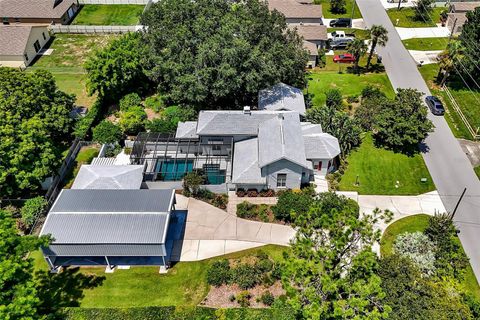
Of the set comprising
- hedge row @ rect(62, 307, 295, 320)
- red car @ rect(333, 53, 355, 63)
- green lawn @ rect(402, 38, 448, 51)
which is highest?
green lawn @ rect(402, 38, 448, 51)

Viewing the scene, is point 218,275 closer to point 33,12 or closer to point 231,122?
point 231,122

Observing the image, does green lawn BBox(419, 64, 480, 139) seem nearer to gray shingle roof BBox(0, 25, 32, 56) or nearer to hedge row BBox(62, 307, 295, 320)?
hedge row BBox(62, 307, 295, 320)

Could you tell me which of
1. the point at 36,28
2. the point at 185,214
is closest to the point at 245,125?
the point at 185,214

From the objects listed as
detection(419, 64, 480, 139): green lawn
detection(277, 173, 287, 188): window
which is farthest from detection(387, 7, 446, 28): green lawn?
detection(277, 173, 287, 188): window

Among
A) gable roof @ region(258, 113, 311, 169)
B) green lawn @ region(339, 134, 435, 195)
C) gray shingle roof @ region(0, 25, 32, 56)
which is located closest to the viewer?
gable roof @ region(258, 113, 311, 169)

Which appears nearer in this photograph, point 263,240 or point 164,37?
point 263,240

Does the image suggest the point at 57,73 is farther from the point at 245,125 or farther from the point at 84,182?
the point at 245,125

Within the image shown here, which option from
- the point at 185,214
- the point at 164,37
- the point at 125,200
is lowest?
the point at 185,214

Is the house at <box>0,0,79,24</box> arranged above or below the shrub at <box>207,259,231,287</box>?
above

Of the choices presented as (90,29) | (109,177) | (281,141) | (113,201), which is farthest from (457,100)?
(90,29)
